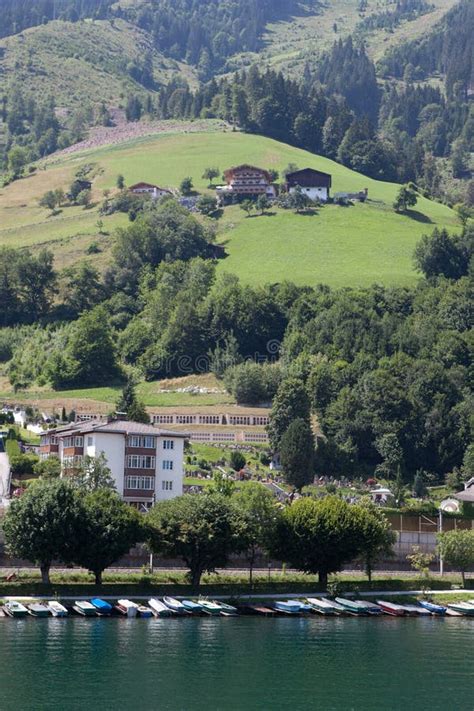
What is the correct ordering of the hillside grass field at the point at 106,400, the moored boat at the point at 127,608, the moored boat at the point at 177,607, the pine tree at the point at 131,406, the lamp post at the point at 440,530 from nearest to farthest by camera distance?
the moored boat at the point at 127,608 → the moored boat at the point at 177,607 → the lamp post at the point at 440,530 → the pine tree at the point at 131,406 → the hillside grass field at the point at 106,400

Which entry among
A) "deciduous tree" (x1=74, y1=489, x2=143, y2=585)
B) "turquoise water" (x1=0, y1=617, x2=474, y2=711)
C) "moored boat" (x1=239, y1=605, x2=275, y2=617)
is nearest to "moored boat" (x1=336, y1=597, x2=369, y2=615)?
"turquoise water" (x1=0, y1=617, x2=474, y2=711)

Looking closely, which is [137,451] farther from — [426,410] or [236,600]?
[426,410]

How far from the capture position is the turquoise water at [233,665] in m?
78.1

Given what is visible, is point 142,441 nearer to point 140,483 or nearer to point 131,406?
point 140,483

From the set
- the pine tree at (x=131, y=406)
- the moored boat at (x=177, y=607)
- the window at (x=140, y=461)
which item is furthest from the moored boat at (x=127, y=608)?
the pine tree at (x=131, y=406)

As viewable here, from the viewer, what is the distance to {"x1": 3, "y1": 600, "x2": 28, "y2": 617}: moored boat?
326ft

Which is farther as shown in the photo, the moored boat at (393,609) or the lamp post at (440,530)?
the lamp post at (440,530)

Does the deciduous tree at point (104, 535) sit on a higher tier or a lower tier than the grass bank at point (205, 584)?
higher

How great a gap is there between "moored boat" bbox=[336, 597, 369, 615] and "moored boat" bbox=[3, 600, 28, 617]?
22.5m

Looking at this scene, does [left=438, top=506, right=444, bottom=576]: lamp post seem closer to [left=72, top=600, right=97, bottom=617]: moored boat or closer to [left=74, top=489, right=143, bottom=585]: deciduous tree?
[left=74, top=489, right=143, bottom=585]: deciduous tree

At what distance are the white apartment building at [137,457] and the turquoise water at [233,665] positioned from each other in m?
38.4

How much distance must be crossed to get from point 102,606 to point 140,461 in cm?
4002

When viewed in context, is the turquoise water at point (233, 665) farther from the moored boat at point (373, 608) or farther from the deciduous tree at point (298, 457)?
the deciduous tree at point (298, 457)

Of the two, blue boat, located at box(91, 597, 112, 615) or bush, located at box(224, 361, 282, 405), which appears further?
bush, located at box(224, 361, 282, 405)
